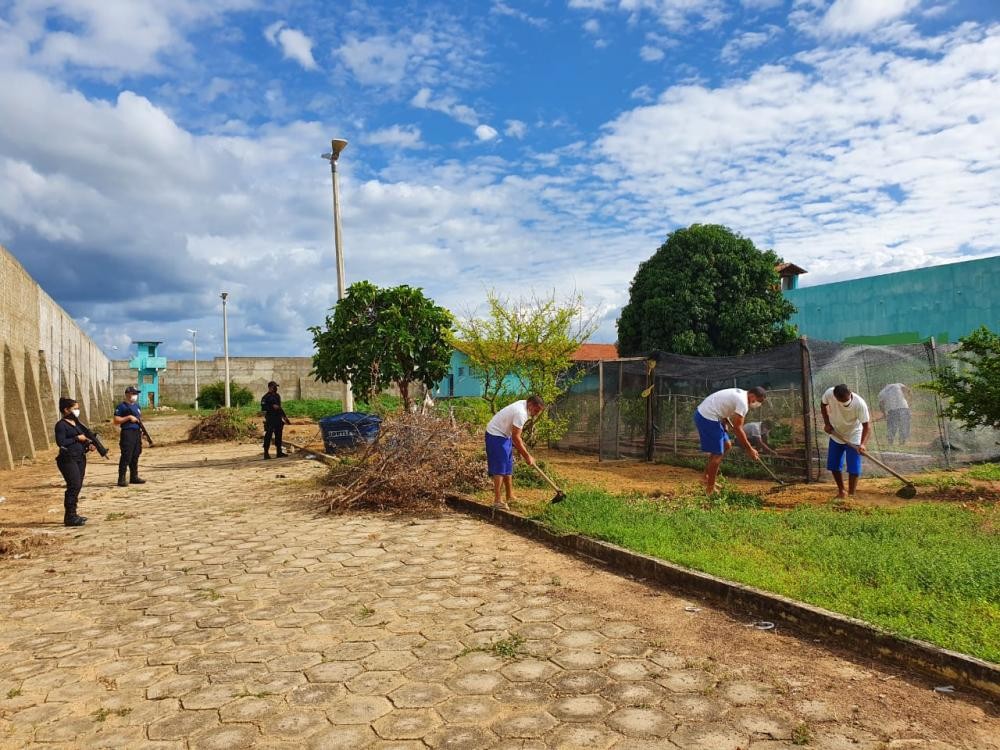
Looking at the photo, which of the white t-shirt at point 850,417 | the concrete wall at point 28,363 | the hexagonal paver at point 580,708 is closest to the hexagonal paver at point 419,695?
the hexagonal paver at point 580,708

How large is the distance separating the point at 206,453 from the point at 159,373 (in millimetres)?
32780

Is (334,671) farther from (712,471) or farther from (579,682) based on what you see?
(712,471)

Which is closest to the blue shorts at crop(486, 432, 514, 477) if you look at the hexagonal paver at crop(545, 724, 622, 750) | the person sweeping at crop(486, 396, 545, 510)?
the person sweeping at crop(486, 396, 545, 510)

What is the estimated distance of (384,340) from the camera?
42.5 ft

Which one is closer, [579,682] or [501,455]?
[579,682]

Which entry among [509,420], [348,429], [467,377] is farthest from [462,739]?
[467,377]

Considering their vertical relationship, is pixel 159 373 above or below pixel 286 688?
above

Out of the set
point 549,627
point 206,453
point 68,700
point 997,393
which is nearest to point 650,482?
point 997,393

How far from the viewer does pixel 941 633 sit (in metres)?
3.67

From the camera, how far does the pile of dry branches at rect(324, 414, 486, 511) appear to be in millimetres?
8609

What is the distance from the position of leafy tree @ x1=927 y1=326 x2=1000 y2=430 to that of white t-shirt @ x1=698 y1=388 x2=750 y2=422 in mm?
2544

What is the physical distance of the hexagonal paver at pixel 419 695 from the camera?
331cm

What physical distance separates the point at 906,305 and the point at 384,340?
1833 centimetres

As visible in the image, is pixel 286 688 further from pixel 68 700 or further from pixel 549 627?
pixel 549 627
